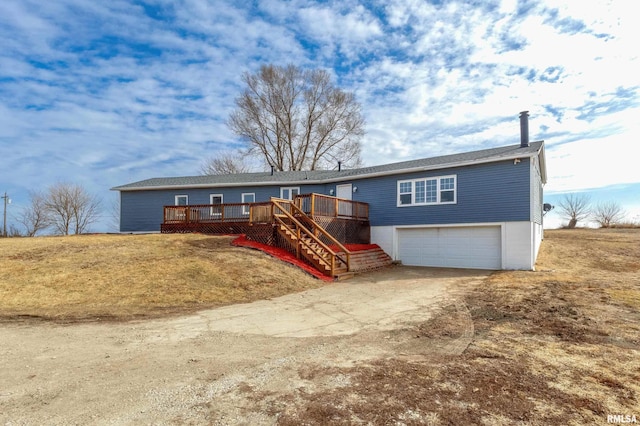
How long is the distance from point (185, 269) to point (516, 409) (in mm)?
9445

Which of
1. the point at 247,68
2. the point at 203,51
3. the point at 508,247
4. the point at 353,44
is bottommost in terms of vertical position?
the point at 508,247

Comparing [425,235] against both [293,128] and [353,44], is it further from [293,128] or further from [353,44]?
[293,128]

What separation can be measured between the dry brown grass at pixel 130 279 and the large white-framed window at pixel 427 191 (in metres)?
7.59

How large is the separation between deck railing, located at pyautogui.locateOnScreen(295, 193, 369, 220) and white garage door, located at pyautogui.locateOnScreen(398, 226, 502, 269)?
2306mm

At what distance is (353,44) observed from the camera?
17891 mm

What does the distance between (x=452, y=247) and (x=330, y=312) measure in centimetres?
1023

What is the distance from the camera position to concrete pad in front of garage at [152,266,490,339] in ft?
19.9

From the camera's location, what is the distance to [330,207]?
16234 mm

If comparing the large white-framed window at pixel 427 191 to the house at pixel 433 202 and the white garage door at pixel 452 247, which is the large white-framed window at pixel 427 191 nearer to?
the house at pixel 433 202

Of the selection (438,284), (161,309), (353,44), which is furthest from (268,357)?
(353,44)

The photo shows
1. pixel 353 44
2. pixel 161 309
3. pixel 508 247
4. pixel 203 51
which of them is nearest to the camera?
pixel 161 309

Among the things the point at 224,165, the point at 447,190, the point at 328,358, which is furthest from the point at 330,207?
the point at 224,165

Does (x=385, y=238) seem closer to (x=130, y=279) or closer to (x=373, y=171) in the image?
(x=373, y=171)

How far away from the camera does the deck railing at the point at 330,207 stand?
15372 mm
